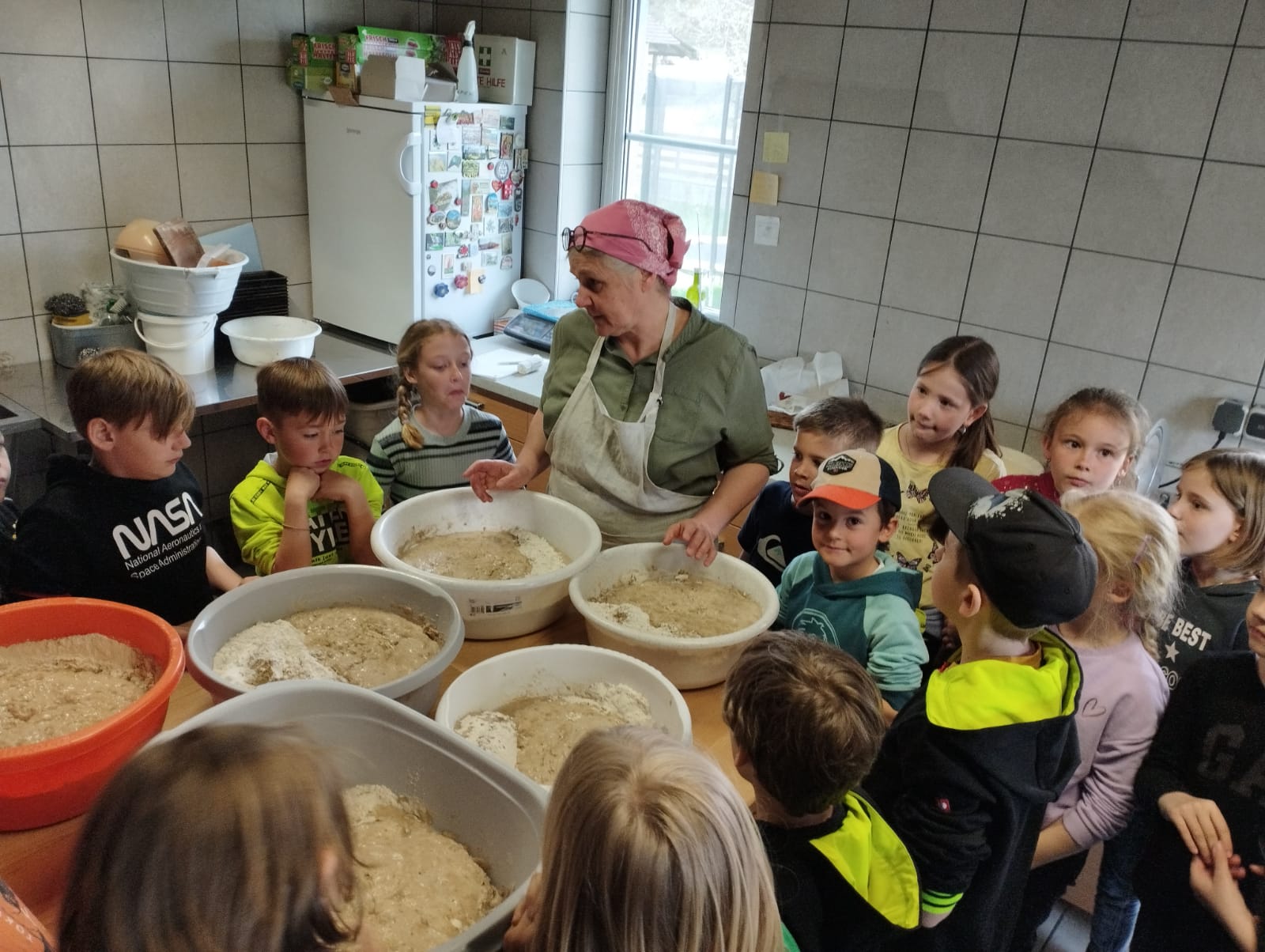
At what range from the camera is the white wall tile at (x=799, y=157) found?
2.70 metres

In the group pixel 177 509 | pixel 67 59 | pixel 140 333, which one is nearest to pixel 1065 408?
pixel 177 509

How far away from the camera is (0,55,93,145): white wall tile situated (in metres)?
2.46

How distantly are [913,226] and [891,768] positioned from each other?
1.93 metres

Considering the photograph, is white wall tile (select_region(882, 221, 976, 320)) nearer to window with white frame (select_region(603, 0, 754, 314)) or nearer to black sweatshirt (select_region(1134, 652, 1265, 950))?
window with white frame (select_region(603, 0, 754, 314))

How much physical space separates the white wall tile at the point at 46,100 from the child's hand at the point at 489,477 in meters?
1.97

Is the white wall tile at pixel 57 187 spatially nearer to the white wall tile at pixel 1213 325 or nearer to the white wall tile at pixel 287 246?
the white wall tile at pixel 287 246

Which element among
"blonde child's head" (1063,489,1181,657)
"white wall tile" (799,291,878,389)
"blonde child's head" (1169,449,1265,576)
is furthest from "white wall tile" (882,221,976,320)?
"blonde child's head" (1063,489,1181,657)

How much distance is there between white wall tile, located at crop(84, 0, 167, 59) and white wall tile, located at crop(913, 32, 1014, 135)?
2.31 metres

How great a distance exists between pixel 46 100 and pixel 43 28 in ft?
0.63

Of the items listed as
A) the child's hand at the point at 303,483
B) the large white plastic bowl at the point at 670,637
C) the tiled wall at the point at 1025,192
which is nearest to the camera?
the large white plastic bowl at the point at 670,637

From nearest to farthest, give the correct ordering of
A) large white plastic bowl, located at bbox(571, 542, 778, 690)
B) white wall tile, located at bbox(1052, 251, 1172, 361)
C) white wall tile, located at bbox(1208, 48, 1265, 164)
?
1. large white plastic bowl, located at bbox(571, 542, 778, 690)
2. white wall tile, located at bbox(1208, 48, 1265, 164)
3. white wall tile, located at bbox(1052, 251, 1172, 361)

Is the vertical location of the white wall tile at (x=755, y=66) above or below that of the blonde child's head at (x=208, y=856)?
above

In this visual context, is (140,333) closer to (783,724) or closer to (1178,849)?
(783,724)

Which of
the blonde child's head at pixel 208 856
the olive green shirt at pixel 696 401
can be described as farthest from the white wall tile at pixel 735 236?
the blonde child's head at pixel 208 856
